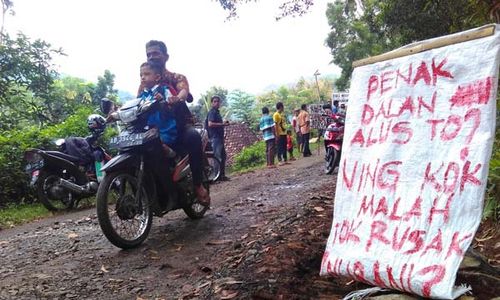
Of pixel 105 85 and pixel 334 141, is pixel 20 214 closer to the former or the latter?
pixel 334 141

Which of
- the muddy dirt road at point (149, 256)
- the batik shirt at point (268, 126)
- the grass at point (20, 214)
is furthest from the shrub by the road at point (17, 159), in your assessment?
the batik shirt at point (268, 126)

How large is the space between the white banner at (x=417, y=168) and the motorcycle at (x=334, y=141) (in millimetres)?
5601

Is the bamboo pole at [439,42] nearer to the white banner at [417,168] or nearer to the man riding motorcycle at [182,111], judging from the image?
the white banner at [417,168]

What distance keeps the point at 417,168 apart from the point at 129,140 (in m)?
2.70

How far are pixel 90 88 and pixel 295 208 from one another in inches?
715

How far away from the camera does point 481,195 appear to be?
2.02 meters

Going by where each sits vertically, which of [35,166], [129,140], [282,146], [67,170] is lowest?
[282,146]

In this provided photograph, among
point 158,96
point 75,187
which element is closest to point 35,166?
point 75,187

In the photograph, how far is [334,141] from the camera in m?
8.35

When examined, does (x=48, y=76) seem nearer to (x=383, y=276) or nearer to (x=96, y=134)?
(x=96, y=134)

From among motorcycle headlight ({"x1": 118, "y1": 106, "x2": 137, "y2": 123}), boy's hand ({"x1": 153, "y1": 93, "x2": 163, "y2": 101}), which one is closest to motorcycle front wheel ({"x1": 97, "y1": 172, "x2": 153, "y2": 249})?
motorcycle headlight ({"x1": 118, "y1": 106, "x2": 137, "y2": 123})

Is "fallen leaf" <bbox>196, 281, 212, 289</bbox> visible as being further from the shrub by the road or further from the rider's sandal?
the shrub by the road

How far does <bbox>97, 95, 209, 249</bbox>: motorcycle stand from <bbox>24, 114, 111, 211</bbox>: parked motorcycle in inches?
119

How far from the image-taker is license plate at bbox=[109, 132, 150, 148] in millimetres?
4113
